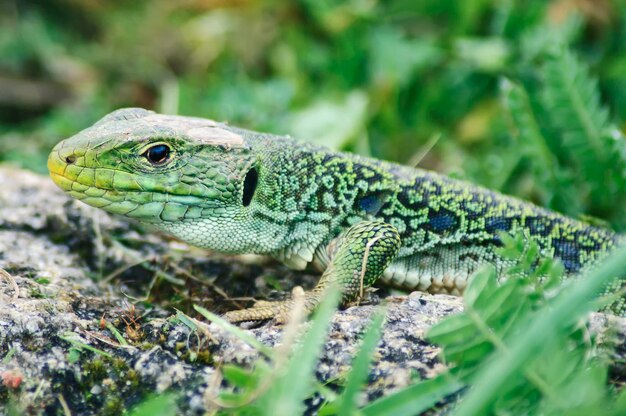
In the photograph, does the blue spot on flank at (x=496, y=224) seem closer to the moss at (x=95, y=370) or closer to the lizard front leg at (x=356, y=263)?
the lizard front leg at (x=356, y=263)

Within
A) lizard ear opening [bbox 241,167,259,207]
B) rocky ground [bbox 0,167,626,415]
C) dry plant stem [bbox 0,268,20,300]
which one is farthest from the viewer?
lizard ear opening [bbox 241,167,259,207]

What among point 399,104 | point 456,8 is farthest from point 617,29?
point 399,104

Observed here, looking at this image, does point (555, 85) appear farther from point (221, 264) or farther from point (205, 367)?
point (205, 367)

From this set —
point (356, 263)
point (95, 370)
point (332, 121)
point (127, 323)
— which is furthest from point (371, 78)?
point (95, 370)

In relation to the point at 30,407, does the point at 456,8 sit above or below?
above

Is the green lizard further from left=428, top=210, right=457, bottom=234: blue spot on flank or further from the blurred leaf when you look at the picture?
the blurred leaf

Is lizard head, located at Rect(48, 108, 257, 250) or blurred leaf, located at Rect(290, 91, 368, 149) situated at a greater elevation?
blurred leaf, located at Rect(290, 91, 368, 149)

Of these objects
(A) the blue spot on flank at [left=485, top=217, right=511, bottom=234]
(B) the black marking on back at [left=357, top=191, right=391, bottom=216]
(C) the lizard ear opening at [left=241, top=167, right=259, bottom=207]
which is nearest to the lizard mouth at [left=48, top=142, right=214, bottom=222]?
(C) the lizard ear opening at [left=241, top=167, right=259, bottom=207]

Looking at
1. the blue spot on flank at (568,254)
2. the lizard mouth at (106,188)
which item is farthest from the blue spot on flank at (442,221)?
the lizard mouth at (106,188)
